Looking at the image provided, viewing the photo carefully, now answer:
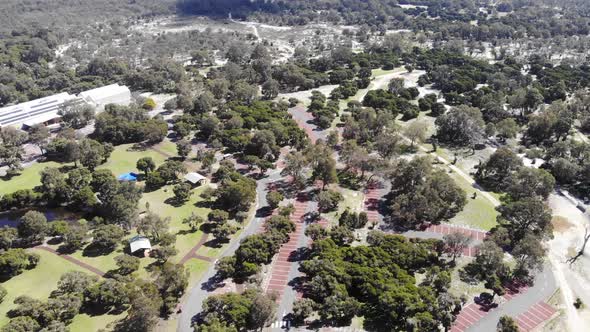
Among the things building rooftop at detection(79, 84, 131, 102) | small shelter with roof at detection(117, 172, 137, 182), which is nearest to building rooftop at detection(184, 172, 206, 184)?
small shelter with roof at detection(117, 172, 137, 182)

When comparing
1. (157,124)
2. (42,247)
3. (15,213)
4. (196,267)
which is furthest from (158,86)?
(196,267)

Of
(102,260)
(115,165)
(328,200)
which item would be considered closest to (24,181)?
(115,165)

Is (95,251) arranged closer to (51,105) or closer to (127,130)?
(127,130)

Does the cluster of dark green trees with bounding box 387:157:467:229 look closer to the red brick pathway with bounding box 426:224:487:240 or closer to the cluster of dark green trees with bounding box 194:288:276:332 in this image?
the red brick pathway with bounding box 426:224:487:240

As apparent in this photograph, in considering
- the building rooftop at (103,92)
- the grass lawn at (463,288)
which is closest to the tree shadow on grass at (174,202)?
the grass lawn at (463,288)

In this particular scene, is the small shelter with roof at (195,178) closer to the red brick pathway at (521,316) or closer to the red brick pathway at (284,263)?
the red brick pathway at (284,263)

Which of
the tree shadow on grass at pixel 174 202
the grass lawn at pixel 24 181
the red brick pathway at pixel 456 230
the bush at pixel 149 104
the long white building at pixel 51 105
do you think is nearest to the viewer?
the red brick pathway at pixel 456 230
